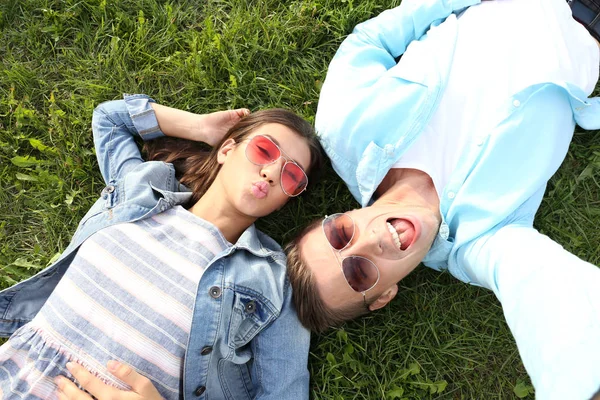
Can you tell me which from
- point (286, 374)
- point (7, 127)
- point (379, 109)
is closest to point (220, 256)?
point (286, 374)

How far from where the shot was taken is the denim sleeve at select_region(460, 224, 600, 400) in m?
1.89

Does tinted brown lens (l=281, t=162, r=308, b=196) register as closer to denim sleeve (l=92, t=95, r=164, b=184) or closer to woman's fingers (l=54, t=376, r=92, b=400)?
denim sleeve (l=92, t=95, r=164, b=184)

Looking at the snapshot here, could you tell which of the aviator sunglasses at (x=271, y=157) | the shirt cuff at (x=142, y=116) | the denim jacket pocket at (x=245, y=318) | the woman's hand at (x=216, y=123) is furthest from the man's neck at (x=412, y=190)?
the shirt cuff at (x=142, y=116)

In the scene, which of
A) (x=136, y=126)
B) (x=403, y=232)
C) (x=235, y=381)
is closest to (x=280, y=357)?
(x=235, y=381)

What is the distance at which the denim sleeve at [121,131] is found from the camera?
344 cm

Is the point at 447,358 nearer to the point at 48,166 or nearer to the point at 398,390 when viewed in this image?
the point at 398,390

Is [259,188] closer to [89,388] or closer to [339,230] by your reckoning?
[339,230]

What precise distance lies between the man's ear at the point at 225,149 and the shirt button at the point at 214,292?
893 mm

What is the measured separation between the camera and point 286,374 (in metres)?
3.06

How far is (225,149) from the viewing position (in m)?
3.31

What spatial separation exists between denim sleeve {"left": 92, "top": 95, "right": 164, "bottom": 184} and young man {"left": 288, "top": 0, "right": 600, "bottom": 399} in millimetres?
1313

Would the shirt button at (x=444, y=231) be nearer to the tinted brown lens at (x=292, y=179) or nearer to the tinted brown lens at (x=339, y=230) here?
the tinted brown lens at (x=339, y=230)

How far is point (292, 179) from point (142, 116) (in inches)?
50.2

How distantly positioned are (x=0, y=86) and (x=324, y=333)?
333cm
